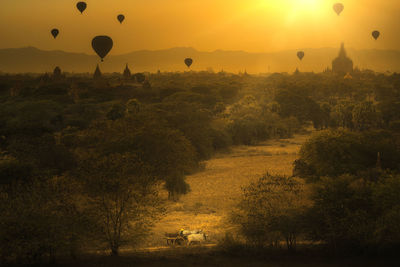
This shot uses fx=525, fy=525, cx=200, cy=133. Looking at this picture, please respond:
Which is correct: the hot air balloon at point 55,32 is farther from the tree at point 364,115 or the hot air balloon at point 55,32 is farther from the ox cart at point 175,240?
the ox cart at point 175,240

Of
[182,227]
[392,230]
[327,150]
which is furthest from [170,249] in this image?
[327,150]

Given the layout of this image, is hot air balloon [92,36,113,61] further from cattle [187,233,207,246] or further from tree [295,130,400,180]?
cattle [187,233,207,246]

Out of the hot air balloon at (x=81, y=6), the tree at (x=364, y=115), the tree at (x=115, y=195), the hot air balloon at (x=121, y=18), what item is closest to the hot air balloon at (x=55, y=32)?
the hot air balloon at (x=121, y=18)

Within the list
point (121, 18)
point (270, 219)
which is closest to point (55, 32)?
point (121, 18)

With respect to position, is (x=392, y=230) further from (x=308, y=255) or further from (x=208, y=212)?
(x=208, y=212)

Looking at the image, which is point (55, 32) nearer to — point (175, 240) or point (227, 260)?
point (175, 240)

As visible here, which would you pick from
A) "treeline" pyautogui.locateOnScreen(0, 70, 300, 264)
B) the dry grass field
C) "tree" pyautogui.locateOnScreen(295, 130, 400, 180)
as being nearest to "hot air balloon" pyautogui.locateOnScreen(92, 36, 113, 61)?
"treeline" pyautogui.locateOnScreen(0, 70, 300, 264)
